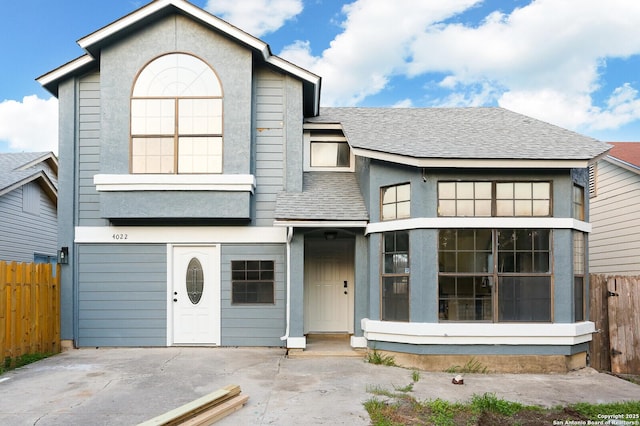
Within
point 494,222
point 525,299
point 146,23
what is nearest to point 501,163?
point 494,222

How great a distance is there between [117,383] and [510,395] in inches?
226

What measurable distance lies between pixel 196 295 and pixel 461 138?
6182mm

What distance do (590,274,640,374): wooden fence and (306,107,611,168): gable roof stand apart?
248 centimetres

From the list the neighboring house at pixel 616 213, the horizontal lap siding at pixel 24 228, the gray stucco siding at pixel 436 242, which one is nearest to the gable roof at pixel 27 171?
the horizontal lap siding at pixel 24 228

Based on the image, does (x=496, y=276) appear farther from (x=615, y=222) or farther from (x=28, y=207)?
(x=28, y=207)

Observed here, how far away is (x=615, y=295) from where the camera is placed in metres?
8.84

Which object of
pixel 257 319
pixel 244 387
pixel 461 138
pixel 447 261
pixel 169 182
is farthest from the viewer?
pixel 257 319

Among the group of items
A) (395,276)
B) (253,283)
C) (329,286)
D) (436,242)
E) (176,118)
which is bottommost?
(329,286)

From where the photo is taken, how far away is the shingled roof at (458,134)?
8.33 metres

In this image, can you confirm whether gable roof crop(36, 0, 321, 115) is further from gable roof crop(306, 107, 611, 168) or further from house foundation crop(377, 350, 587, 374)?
house foundation crop(377, 350, 587, 374)

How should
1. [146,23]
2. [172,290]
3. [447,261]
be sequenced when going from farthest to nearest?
[172,290] < [146,23] < [447,261]

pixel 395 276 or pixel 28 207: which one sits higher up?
pixel 28 207

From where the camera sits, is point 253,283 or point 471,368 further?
point 253,283

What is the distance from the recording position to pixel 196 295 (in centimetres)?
1014
